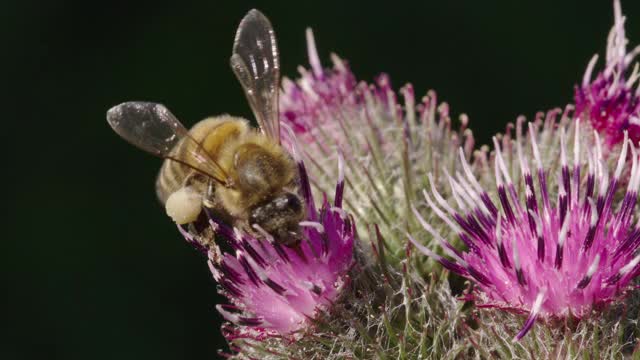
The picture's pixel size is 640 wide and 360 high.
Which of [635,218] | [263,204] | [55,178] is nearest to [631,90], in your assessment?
[635,218]

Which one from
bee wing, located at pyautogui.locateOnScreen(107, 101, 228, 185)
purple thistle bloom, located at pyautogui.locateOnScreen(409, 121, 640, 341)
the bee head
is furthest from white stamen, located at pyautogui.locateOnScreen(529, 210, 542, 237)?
bee wing, located at pyautogui.locateOnScreen(107, 101, 228, 185)

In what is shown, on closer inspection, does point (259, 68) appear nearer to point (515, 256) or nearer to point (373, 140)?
point (373, 140)

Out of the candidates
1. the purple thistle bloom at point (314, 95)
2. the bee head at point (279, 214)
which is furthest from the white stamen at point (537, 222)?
the purple thistle bloom at point (314, 95)

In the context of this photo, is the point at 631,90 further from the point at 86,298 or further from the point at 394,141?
the point at 86,298

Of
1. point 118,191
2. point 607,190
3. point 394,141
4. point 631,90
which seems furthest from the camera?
point 118,191

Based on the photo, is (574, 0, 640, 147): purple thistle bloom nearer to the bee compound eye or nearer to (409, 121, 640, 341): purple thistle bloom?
(409, 121, 640, 341): purple thistle bloom

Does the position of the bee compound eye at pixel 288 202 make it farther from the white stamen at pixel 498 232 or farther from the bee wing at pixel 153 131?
the white stamen at pixel 498 232

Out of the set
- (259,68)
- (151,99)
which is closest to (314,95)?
(259,68)
